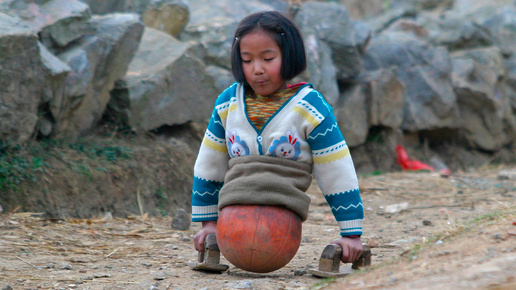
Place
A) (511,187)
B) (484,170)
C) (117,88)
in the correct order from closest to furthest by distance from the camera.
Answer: (117,88), (511,187), (484,170)

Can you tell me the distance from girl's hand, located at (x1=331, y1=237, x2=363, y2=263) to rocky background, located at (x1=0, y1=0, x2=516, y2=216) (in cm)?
266

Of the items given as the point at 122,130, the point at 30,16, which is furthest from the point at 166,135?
the point at 30,16

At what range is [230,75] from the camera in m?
6.20

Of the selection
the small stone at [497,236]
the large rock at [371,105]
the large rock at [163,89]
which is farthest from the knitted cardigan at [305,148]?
the large rock at [371,105]

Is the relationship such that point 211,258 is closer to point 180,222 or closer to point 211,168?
point 211,168

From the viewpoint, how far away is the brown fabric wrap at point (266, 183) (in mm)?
2799

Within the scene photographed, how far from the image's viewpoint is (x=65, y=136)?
4.87m

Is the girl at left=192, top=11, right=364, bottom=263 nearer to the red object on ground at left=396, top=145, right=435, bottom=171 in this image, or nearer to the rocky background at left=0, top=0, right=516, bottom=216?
the rocky background at left=0, top=0, right=516, bottom=216

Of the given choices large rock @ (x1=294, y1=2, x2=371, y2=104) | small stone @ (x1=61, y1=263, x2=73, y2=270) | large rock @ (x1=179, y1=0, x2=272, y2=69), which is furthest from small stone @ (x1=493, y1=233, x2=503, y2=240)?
large rock @ (x1=294, y1=2, x2=371, y2=104)

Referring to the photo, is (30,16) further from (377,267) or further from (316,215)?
(377,267)

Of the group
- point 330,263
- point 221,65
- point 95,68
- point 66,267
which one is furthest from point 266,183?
point 221,65

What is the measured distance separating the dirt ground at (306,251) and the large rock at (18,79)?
2.17 ft

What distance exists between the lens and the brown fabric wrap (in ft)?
9.18

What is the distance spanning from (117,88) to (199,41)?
1.53 meters
